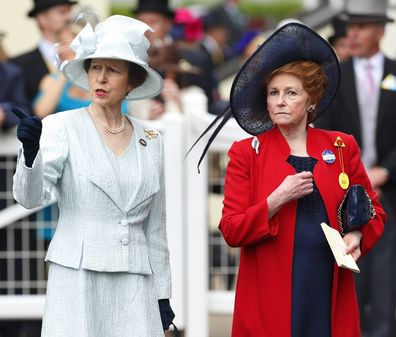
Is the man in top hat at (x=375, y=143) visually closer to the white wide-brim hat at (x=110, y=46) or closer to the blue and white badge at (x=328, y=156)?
the blue and white badge at (x=328, y=156)

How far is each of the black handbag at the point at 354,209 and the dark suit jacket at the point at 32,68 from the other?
13.8 ft

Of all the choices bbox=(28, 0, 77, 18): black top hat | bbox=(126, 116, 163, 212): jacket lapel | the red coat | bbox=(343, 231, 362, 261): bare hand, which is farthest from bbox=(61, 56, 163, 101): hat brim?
bbox=(28, 0, 77, 18): black top hat

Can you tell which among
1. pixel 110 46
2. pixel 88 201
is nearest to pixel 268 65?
pixel 110 46

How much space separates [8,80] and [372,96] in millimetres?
2442

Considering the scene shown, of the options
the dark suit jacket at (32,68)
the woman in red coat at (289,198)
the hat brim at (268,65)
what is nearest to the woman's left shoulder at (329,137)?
the woman in red coat at (289,198)

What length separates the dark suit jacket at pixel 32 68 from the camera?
11.8 metres

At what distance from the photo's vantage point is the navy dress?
26.0 feet

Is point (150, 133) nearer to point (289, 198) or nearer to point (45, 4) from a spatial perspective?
point (289, 198)

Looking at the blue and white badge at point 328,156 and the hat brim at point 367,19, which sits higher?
the hat brim at point 367,19

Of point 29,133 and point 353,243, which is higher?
point 29,133

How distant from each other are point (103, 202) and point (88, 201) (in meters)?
0.07

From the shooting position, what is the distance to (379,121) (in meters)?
11.4

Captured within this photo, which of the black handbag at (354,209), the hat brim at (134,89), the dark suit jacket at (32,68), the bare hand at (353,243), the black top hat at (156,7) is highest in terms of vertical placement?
the black top hat at (156,7)

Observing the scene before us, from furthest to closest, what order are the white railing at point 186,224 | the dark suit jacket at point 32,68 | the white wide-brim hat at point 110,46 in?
the dark suit jacket at point 32,68
the white railing at point 186,224
the white wide-brim hat at point 110,46
